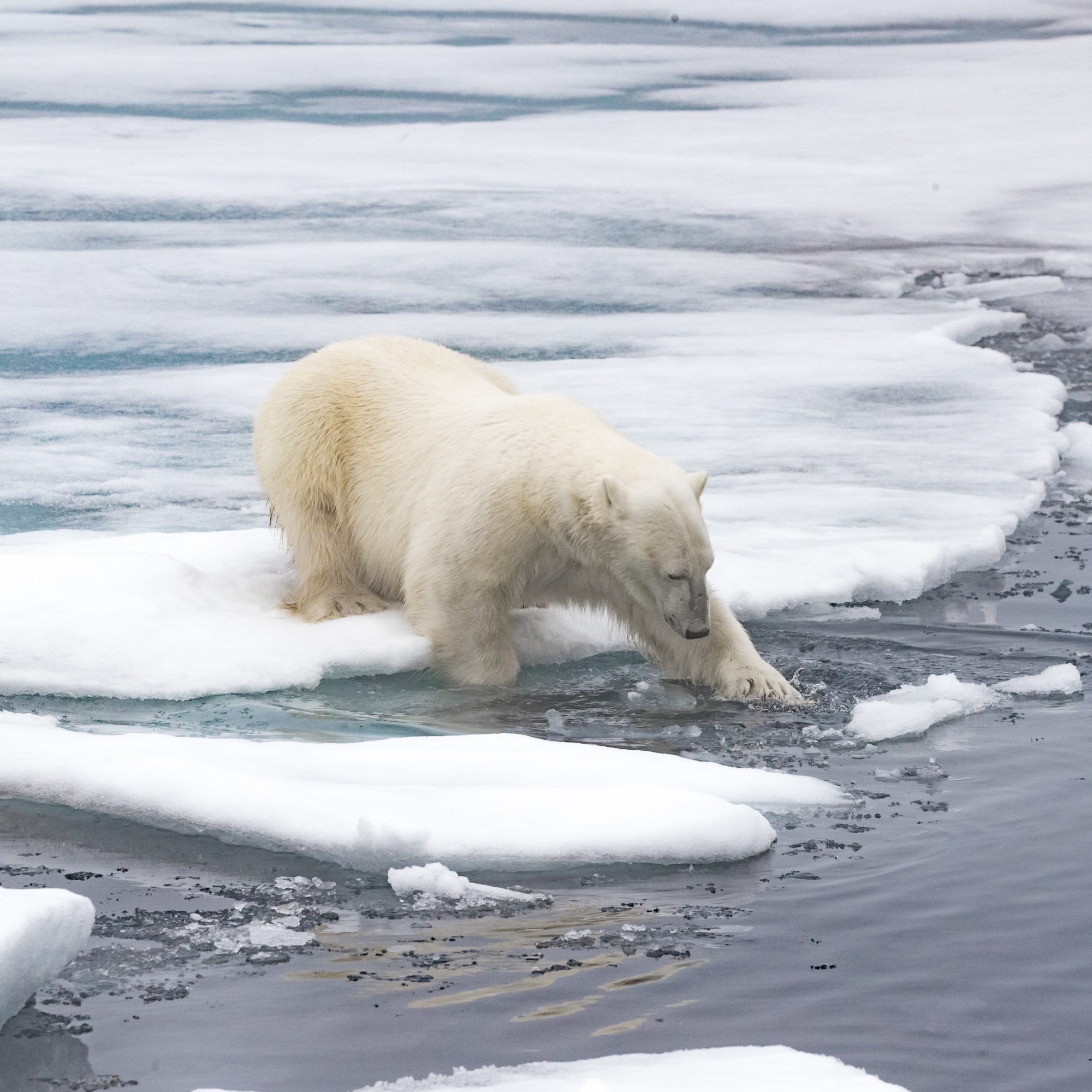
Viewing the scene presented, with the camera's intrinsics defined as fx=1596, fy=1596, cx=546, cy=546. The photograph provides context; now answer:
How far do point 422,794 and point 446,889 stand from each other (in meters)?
0.39

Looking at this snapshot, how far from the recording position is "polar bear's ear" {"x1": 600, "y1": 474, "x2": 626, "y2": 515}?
4207 millimetres

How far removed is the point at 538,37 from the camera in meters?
22.4

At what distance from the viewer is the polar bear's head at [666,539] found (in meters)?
4.20

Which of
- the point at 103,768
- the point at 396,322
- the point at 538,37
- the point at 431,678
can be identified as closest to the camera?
the point at 103,768

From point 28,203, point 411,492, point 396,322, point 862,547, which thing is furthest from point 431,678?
point 28,203

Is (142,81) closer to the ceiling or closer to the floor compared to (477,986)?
closer to the ceiling

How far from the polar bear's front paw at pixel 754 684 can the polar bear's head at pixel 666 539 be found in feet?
0.76

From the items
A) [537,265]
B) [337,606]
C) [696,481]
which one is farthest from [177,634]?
[537,265]

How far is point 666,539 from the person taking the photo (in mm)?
4207

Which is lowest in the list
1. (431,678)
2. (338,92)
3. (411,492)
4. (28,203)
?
(431,678)

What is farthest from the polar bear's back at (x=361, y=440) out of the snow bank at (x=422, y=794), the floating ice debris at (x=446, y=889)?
the floating ice debris at (x=446, y=889)

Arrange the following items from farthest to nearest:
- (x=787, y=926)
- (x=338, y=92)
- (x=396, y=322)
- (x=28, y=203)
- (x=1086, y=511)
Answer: (x=338, y=92)
(x=28, y=203)
(x=396, y=322)
(x=1086, y=511)
(x=787, y=926)

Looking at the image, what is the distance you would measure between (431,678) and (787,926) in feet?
6.40

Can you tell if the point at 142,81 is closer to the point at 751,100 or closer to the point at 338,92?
the point at 338,92
